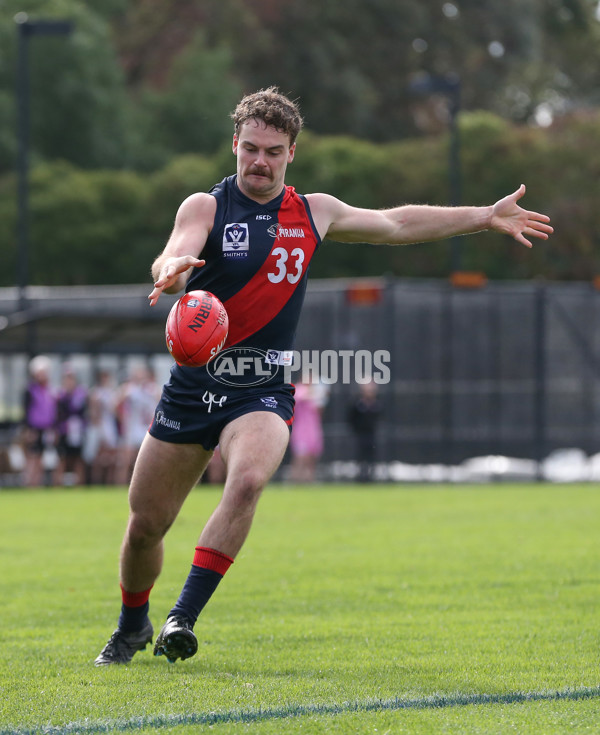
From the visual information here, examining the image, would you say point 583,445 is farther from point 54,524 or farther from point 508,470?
point 54,524

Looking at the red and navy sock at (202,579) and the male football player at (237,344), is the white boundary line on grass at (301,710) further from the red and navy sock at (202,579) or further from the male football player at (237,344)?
the male football player at (237,344)

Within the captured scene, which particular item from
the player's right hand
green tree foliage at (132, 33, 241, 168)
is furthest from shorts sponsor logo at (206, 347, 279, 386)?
green tree foliage at (132, 33, 241, 168)

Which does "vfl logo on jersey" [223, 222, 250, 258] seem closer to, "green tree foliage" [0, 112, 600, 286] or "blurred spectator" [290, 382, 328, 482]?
"blurred spectator" [290, 382, 328, 482]

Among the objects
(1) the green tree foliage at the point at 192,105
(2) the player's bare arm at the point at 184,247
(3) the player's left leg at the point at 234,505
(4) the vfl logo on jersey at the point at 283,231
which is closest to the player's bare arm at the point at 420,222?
(4) the vfl logo on jersey at the point at 283,231

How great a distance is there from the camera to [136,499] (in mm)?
6633

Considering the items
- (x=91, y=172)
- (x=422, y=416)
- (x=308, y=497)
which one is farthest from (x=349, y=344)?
(x=91, y=172)

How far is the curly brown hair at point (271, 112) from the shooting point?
6594mm

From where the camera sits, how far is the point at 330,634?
301 inches

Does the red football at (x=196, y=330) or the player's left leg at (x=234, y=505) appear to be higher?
the red football at (x=196, y=330)

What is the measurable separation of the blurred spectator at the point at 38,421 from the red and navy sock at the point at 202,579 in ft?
55.1

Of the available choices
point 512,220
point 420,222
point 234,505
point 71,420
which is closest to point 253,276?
point 420,222

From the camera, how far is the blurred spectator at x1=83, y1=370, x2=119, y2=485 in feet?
77.0

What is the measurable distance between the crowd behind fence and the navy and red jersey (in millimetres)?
18566

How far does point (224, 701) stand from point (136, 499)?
129 centimetres
